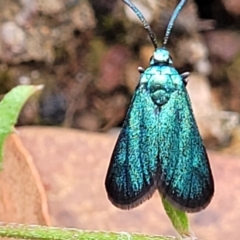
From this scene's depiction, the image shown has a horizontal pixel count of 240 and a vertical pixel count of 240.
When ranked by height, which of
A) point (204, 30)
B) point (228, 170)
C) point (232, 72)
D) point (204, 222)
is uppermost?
point (204, 30)

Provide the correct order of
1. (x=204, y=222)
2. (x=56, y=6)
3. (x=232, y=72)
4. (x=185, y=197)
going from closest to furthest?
(x=185, y=197)
(x=204, y=222)
(x=56, y=6)
(x=232, y=72)

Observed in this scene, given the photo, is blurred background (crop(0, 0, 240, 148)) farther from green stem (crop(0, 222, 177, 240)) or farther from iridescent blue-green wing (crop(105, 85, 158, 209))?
green stem (crop(0, 222, 177, 240))

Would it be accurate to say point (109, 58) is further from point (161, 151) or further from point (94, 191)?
point (161, 151)

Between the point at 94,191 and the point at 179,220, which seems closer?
the point at 179,220

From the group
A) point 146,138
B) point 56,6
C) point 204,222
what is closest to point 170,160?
point 146,138

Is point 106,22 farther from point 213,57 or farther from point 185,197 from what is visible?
point 185,197

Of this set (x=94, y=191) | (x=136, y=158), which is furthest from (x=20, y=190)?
(x=136, y=158)
